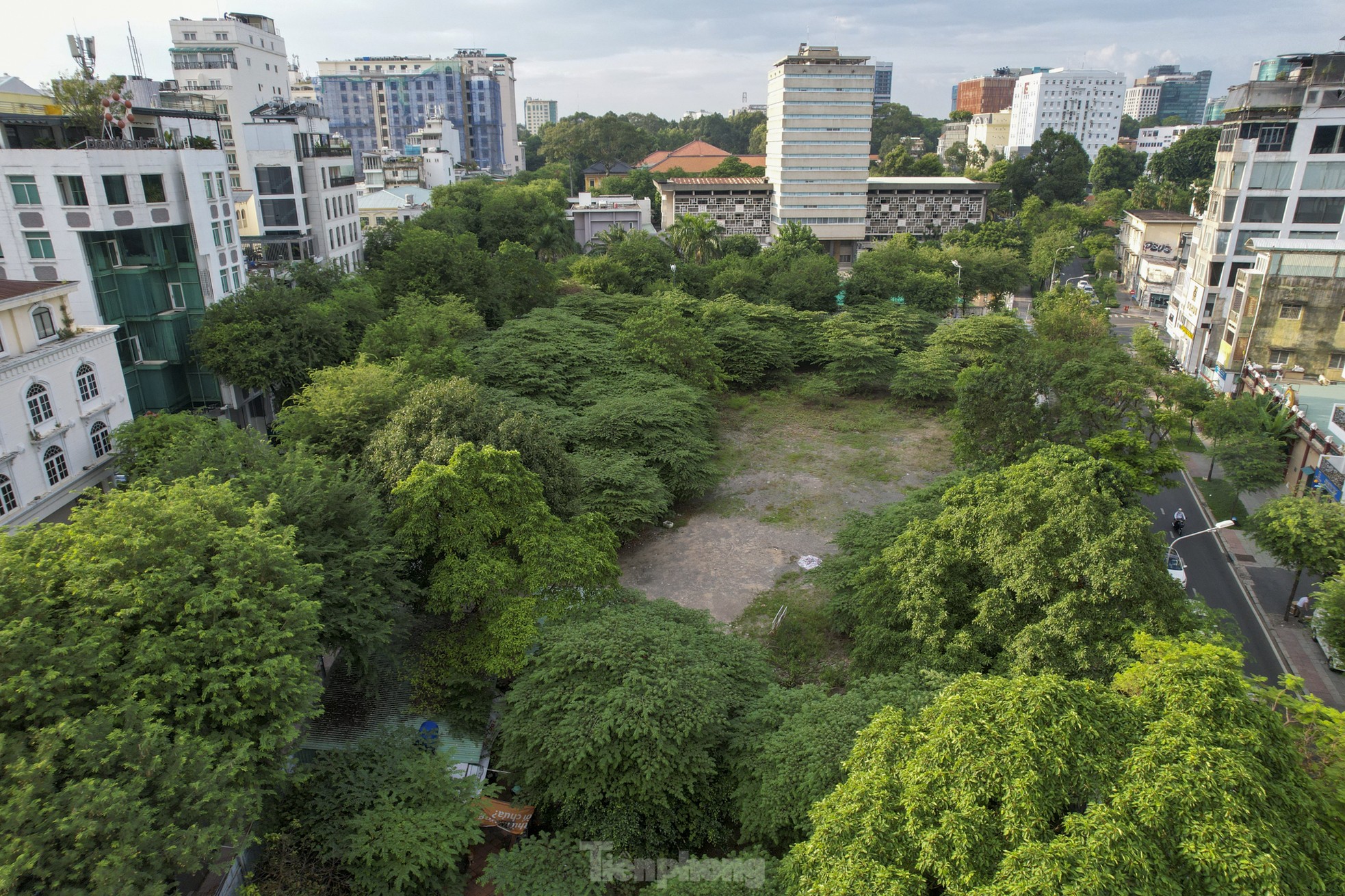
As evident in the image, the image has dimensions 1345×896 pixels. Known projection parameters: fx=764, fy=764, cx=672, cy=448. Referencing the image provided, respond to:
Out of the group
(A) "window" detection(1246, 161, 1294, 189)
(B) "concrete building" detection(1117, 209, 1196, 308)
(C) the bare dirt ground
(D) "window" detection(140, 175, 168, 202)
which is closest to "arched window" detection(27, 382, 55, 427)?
(D) "window" detection(140, 175, 168, 202)

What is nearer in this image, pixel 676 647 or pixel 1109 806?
pixel 1109 806

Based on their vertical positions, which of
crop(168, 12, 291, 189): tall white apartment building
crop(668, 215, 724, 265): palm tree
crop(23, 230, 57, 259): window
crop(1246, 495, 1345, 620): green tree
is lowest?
crop(1246, 495, 1345, 620): green tree

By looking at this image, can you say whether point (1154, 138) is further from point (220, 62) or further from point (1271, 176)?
point (220, 62)

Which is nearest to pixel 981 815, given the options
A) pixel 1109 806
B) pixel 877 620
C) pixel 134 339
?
pixel 1109 806

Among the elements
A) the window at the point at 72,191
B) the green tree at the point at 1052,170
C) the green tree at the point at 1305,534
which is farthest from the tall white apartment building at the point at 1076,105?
the window at the point at 72,191

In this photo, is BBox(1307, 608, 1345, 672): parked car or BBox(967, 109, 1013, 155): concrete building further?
BBox(967, 109, 1013, 155): concrete building

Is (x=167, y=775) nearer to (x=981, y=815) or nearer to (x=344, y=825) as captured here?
(x=344, y=825)

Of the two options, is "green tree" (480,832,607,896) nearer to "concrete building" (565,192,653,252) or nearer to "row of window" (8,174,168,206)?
"row of window" (8,174,168,206)

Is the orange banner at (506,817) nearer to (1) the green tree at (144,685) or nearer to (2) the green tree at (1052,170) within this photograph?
(1) the green tree at (144,685)
